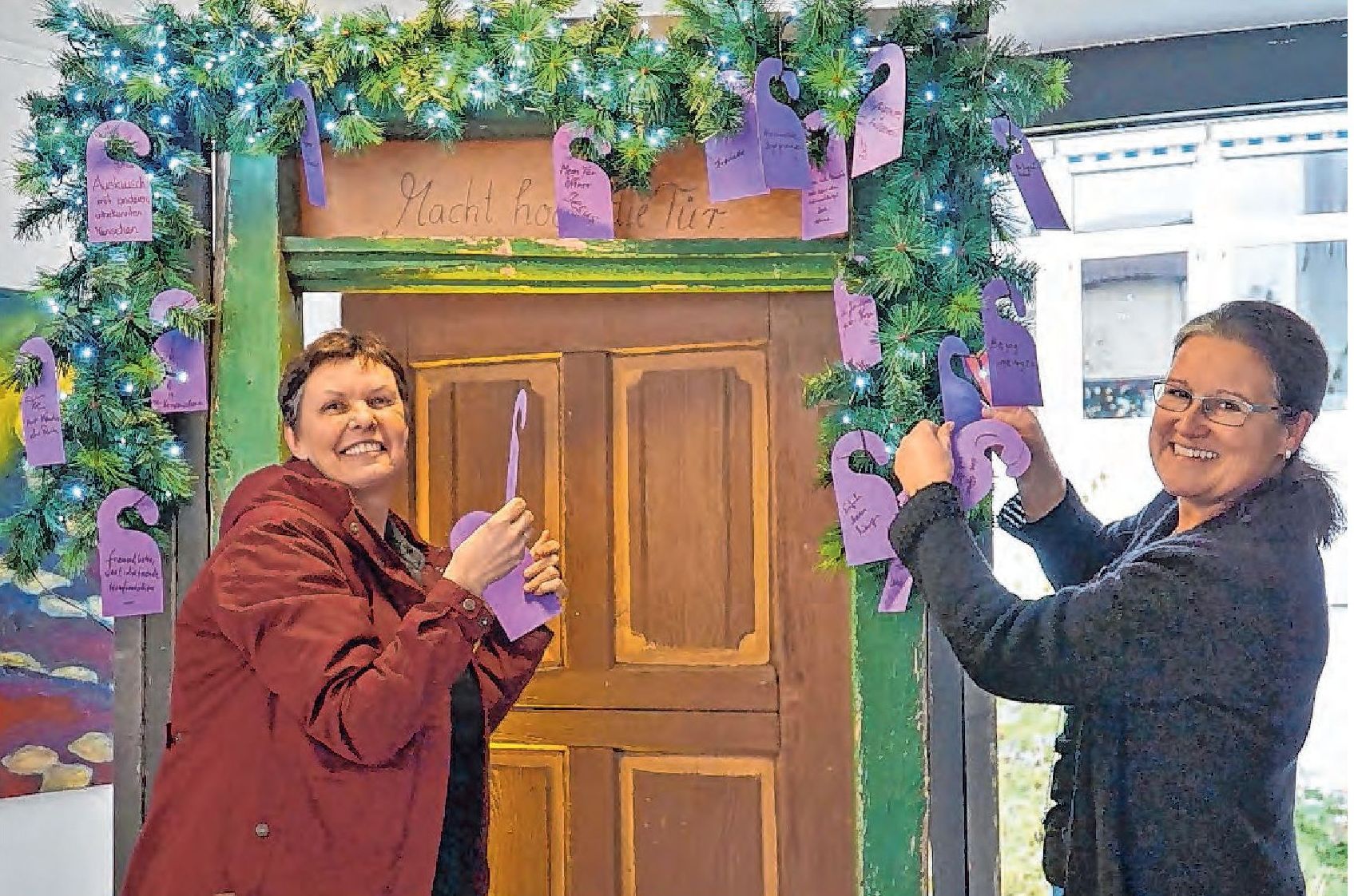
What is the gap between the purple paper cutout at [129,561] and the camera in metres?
2.38

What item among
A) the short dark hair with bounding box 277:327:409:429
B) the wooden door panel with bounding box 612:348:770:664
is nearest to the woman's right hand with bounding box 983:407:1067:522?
the wooden door panel with bounding box 612:348:770:664

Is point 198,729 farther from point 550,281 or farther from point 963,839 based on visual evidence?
point 963,839

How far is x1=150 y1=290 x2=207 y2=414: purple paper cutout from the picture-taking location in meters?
2.40

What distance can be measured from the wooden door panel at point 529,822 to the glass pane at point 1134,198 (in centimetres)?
188

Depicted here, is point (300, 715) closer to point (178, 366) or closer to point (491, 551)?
point (491, 551)

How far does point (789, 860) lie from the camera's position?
2.39m

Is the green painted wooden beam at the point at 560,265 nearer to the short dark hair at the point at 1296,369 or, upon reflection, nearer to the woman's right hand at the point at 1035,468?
the woman's right hand at the point at 1035,468

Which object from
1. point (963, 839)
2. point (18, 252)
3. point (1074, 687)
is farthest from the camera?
point (18, 252)

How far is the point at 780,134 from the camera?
2.16 m

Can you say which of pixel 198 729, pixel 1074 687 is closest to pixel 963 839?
pixel 1074 687

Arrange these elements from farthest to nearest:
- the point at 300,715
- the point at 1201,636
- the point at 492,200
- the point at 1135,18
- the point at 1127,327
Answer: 1. the point at 1127,327
2. the point at 1135,18
3. the point at 492,200
4. the point at 300,715
5. the point at 1201,636

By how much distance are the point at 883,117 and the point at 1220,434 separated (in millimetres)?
708

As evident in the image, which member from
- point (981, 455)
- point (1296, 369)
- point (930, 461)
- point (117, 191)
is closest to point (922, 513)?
point (930, 461)

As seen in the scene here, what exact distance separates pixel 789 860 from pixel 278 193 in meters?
1.48
